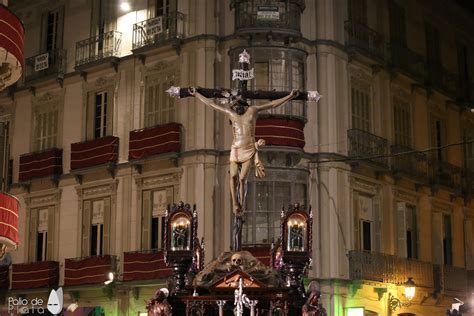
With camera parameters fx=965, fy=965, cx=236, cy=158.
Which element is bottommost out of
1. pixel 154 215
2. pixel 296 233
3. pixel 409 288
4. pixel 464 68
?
pixel 296 233

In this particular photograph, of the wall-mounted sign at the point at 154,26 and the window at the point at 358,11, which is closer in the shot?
the wall-mounted sign at the point at 154,26

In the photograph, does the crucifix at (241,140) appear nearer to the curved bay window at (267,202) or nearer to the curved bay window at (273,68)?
the curved bay window at (267,202)

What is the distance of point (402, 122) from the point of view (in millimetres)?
38031

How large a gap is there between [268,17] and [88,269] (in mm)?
11065

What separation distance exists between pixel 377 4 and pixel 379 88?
3650mm

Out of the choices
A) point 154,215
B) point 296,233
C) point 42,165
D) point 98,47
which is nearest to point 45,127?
point 42,165

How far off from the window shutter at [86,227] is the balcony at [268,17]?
8.96m

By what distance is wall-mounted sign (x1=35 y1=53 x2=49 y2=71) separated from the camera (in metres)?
38.9

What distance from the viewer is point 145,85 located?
35.3 metres

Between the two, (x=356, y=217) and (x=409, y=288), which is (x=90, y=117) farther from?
(x=409, y=288)

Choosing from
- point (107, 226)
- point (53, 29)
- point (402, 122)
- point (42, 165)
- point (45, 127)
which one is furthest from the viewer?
point (53, 29)

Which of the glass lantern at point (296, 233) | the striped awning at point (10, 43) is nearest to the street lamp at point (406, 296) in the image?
the glass lantern at point (296, 233)

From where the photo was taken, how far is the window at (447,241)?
131 feet

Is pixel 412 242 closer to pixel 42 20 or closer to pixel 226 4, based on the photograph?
pixel 226 4
